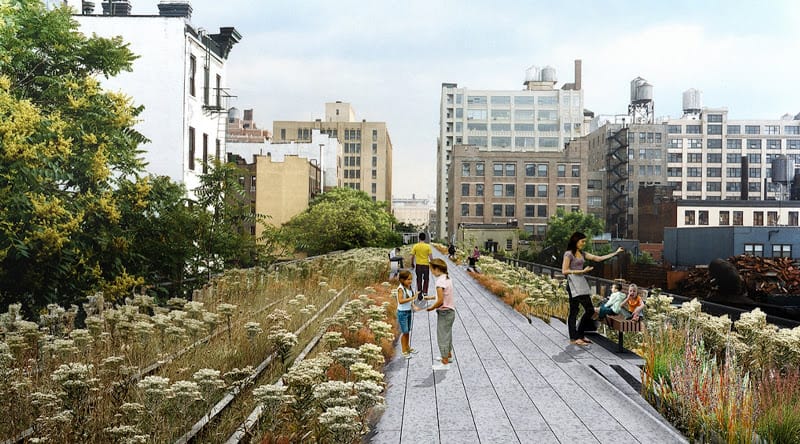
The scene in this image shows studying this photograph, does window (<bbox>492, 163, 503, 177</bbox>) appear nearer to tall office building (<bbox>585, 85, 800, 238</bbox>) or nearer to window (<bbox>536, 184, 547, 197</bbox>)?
window (<bbox>536, 184, 547, 197</bbox>)

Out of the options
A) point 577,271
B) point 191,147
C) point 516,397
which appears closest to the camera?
point 516,397

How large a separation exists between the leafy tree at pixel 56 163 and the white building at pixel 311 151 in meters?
80.6

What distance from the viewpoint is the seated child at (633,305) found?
12055 mm

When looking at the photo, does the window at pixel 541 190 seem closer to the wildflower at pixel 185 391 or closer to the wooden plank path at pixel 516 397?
the wooden plank path at pixel 516 397

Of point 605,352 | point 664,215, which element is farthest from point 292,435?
→ point 664,215

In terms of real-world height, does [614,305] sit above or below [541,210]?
below

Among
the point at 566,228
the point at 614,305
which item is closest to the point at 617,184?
the point at 566,228

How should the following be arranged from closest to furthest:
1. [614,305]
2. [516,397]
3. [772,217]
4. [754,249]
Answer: [516,397], [614,305], [754,249], [772,217]

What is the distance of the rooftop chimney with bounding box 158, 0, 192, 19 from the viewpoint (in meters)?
38.0

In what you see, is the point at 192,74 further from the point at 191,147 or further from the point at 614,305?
the point at 614,305

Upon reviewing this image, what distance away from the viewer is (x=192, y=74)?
3638 centimetres

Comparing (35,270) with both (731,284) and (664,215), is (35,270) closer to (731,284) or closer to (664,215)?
(731,284)

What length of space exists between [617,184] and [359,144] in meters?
62.7

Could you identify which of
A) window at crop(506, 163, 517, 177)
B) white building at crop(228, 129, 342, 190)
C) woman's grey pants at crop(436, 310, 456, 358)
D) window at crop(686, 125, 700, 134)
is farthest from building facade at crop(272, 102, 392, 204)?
woman's grey pants at crop(436, 310, 456, 358)
